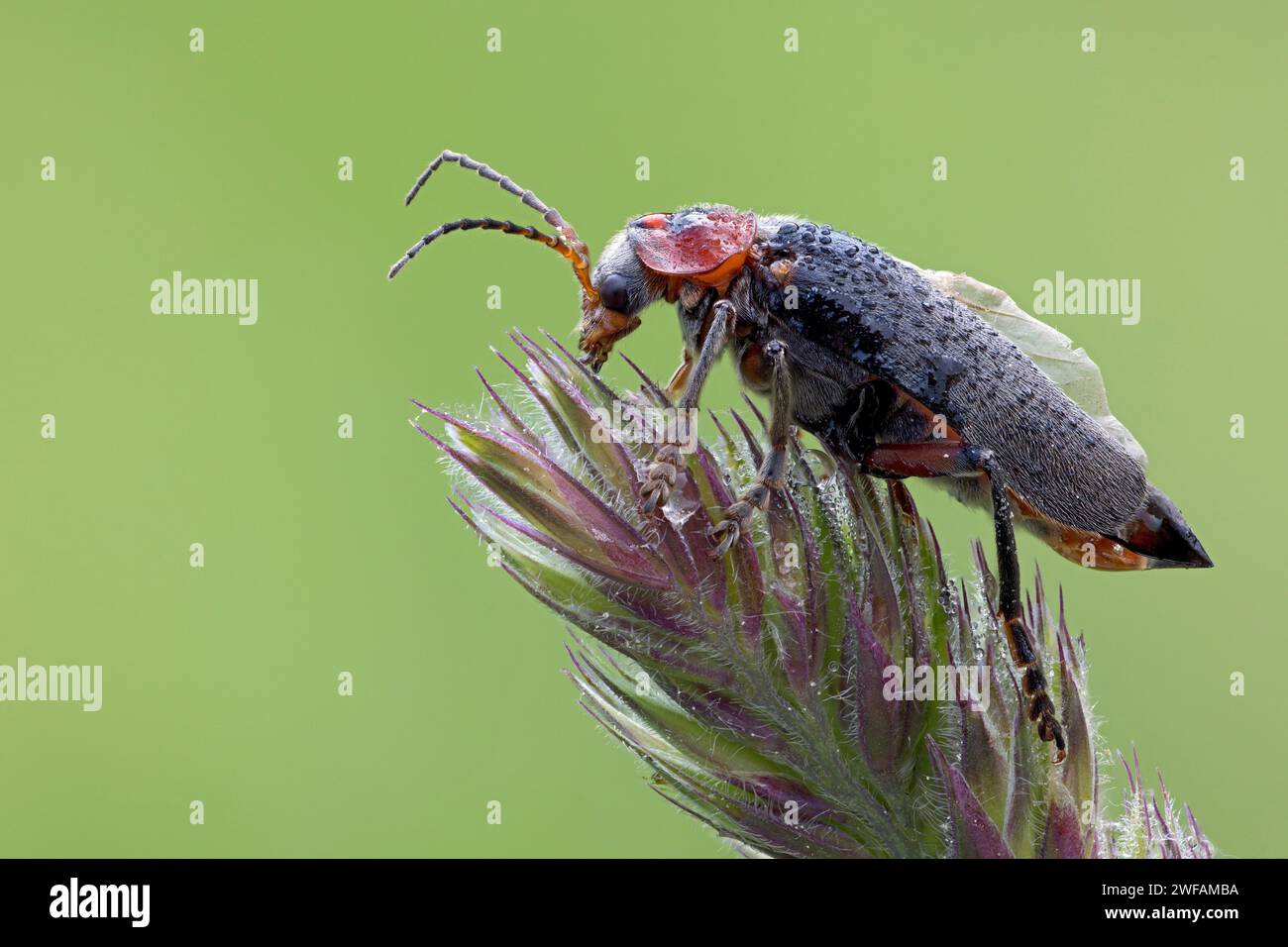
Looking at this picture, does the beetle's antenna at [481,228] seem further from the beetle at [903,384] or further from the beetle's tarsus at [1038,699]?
the beetle's tarsus at [1038,699]

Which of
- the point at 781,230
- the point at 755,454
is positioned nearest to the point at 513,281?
the point at 781,230

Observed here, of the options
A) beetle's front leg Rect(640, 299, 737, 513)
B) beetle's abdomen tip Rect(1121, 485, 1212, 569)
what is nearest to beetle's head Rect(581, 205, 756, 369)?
beetle's front leg Rect(640, 299, 737, 513)

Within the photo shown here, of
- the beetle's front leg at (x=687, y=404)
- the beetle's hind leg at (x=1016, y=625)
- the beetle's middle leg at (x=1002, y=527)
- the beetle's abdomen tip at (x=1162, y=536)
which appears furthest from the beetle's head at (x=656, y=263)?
the beetle's abdomen tip at (x=1162, y=536)

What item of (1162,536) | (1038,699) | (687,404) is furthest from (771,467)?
(1162,536)

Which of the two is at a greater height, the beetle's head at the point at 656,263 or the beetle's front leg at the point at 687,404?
the beetle's head at the point at 656,263

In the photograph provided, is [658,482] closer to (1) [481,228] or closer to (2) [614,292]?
(2) [614,292]

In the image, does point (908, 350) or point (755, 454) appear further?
point (908, 350)

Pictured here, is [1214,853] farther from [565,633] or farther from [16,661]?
[16,661]
